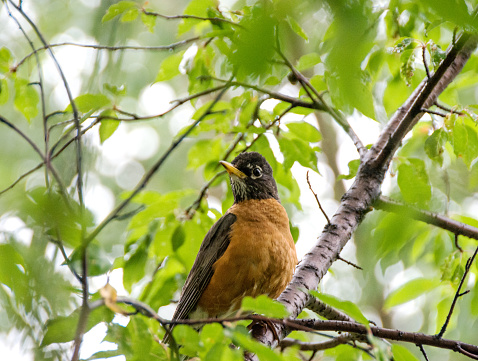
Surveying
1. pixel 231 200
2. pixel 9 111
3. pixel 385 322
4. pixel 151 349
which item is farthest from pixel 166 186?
pixel 151 349

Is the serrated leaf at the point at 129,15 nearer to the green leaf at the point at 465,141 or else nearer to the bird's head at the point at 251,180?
the bird's head at the point at 251,180

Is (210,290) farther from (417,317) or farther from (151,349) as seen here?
(417,317)

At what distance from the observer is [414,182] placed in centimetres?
336

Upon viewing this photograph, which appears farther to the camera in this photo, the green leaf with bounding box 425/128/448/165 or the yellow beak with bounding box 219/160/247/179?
the yellow beak with bounding box 219/160/247/179

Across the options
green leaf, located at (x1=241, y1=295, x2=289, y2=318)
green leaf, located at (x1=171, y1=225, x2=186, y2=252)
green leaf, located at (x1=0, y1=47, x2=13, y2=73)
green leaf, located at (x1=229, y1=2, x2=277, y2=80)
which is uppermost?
green leaf, located at (x1=0, y1=47, x2=13, y2=73)

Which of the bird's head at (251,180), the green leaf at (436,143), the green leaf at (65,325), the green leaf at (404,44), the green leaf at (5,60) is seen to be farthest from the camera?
the bird's head at (251,180)

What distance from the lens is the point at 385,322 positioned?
322 inches

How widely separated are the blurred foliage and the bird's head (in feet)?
1.74

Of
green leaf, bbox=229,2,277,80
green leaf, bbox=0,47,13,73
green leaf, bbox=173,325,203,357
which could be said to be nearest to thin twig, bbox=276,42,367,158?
green leaf, bbox=173,325,203,357

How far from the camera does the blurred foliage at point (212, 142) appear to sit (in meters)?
1.26

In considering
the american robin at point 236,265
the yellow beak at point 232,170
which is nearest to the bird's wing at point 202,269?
the american robin at point 236,265

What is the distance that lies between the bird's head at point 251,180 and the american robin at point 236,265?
53 cm

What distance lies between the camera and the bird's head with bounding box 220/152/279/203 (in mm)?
5234

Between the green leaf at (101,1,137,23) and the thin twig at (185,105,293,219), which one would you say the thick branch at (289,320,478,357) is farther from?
the green leaf at (101,1,137,23)
